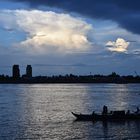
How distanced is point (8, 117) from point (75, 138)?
35.2 m

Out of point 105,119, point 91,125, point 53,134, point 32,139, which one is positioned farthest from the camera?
point 105,119

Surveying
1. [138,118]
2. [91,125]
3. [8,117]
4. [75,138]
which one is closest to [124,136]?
[75,138]

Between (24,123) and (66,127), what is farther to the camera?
(24,123)

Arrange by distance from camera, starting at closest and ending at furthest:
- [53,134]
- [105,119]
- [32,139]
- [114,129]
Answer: [32,139] < [53,134] < [114,129] < [105,119]

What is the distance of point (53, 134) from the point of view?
68.0 metres

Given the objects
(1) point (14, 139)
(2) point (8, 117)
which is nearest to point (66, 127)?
(1) point (14, 139)

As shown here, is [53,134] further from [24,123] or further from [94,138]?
[24,123]

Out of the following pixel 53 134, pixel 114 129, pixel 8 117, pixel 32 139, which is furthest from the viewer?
pixel 8 117

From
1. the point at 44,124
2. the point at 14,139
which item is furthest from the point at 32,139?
the point at 44,124

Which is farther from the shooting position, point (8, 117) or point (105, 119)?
point (8, 117)

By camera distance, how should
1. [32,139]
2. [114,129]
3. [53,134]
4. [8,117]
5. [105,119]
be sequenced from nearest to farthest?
[32,139] < [53,134] < [114,129] < [105,119] < [8,117]

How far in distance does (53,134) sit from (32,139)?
5.82 m

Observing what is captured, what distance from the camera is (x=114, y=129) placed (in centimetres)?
7381

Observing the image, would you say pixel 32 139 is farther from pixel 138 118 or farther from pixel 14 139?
pixel 138 118
